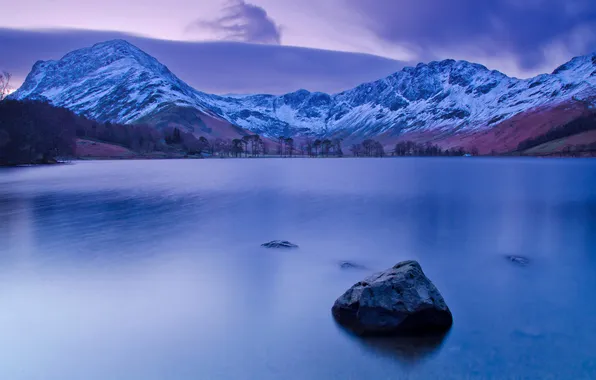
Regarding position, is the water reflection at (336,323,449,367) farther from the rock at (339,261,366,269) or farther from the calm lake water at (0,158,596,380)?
the rock at (339,261,366,269)

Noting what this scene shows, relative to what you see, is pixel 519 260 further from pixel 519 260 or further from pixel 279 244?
pixel 279 244

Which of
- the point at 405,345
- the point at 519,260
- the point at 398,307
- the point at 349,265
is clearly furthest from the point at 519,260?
the point at 405,345

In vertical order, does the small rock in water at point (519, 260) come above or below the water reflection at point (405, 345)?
below

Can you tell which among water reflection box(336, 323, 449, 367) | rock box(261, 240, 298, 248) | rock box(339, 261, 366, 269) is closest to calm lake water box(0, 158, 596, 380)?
water reflection box(336, 323, 449, 367)

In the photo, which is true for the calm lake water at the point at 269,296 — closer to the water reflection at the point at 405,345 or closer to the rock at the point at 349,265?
the water reflection at the point at 405,345

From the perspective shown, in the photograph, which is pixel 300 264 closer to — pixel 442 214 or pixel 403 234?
pixel 403 234

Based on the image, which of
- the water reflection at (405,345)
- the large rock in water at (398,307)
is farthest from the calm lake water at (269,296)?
the large rock in water at (398,307)

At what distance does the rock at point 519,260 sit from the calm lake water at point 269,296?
0.26 meters

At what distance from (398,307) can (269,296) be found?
4.63 m

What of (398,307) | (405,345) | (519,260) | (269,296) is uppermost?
(398,307)

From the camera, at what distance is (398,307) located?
977 centimetres

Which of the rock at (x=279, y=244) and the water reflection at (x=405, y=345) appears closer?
the water reflection at (x=405, y=345)

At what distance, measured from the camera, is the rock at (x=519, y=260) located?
1719 cm

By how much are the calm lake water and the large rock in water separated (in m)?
0.42
